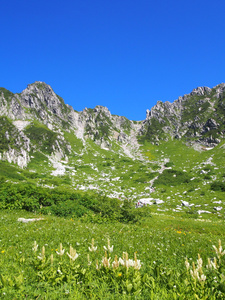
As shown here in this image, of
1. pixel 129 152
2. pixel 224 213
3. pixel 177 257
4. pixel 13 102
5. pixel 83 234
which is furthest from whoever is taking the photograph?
pixel 13 102

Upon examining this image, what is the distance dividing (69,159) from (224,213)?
216 ft

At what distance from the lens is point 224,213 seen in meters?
25.9

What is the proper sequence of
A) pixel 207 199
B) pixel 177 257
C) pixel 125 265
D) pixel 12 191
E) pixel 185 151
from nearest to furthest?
pixel 125 265
pixel 177 257
pixel 12 191
pixel 207 199
pixel 185 151

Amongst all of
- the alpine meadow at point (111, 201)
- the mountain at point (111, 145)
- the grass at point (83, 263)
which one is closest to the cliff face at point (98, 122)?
the mountain at point (111, 145)

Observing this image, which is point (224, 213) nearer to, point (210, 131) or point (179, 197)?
point (179, 197)

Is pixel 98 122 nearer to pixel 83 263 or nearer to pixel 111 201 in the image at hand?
pixel 111 201

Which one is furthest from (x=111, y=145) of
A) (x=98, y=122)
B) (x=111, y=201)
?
(x=111, y=201)

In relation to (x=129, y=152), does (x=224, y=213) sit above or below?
below

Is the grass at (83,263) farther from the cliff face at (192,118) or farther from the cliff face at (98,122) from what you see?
the cliff face at (192,118)

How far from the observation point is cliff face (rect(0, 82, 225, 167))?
85.4m

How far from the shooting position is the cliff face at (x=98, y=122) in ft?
280

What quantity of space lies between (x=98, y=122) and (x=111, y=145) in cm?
3858

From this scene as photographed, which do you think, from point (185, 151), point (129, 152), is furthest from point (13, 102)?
point (185, 151)

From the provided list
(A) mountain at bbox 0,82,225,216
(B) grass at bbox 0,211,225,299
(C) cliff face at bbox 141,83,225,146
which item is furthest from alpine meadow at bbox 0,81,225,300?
(C) cliff face at bbox 141,83,225,146
